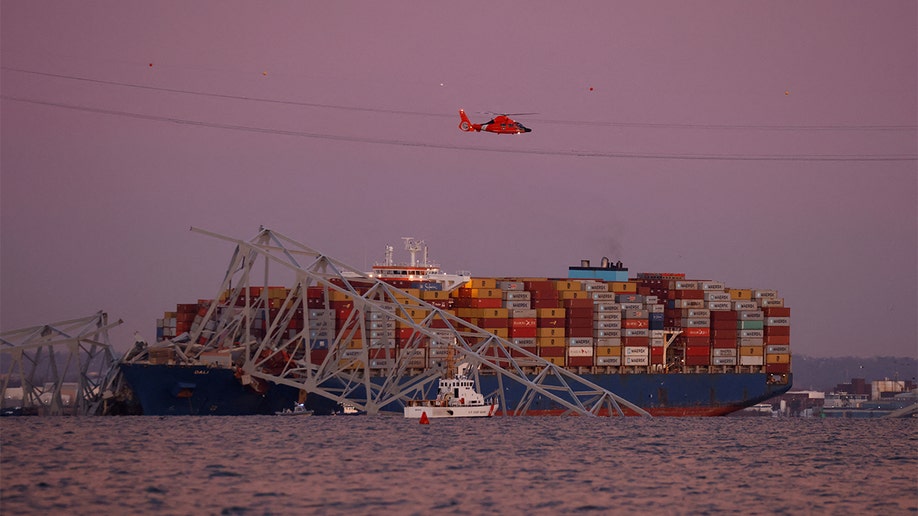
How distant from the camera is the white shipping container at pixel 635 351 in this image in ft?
418

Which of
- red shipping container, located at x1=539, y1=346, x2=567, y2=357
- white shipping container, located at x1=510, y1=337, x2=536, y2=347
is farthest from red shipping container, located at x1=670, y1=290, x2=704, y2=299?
white shipping container, located at x1=510, y1=337, x2=536, y2=347

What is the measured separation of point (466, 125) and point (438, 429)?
30013 millimetres

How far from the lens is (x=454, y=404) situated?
9906 cm

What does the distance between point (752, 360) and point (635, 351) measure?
42.0 ft

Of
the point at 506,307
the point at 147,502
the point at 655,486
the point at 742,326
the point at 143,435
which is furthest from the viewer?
the point at 742,326

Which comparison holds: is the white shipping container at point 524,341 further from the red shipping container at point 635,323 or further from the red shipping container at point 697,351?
the red shipping container at point 697,351

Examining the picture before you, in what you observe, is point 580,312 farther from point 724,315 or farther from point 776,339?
point 776,339

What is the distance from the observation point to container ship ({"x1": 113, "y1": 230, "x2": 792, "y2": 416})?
331ft

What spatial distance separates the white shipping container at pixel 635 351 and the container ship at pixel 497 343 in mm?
106

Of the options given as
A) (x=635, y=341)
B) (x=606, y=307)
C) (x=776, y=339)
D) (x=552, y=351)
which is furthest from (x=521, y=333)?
(x=776, y=339)

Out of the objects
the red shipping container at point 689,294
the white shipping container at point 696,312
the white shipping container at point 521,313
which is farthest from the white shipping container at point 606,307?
A: the red shipping container at point 689,294

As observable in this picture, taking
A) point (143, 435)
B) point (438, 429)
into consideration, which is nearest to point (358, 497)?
point (143, 435)

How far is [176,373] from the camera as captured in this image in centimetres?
9950

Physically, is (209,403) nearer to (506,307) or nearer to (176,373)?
(176,373)
